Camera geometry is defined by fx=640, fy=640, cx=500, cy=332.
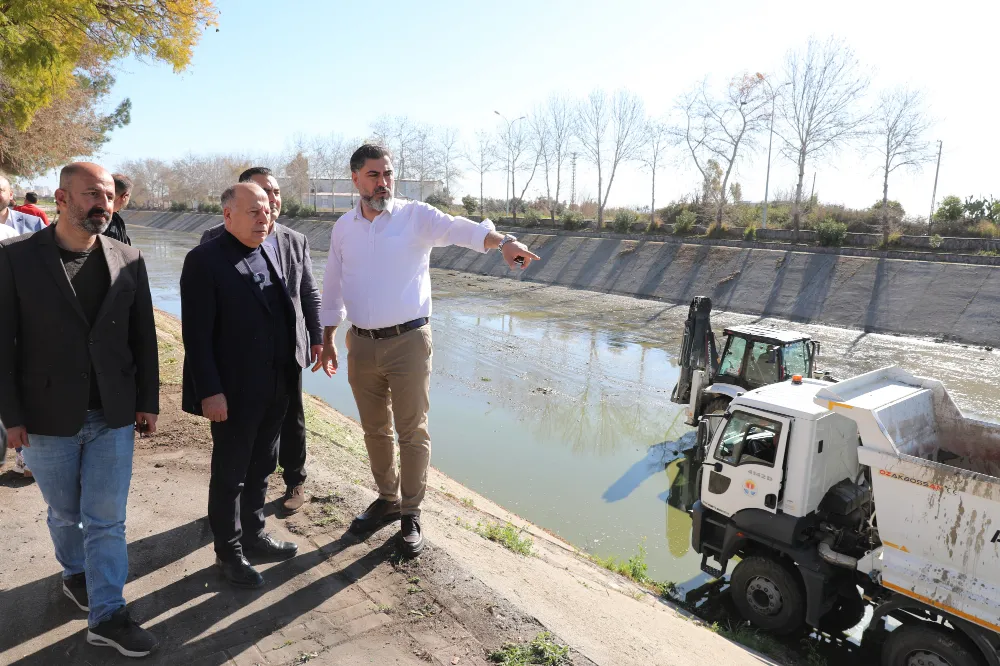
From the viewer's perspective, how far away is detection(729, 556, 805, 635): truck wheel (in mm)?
5520

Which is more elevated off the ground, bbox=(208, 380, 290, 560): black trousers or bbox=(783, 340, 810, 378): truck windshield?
bbox=(208, 380, 290, 560): black trousers

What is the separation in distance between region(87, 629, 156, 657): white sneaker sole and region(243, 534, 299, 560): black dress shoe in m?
0.85

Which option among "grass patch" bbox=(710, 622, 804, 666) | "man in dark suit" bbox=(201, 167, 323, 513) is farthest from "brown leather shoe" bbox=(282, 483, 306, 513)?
"grass patch" bbox=(710, 622, 804, 666)

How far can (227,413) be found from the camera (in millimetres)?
3342

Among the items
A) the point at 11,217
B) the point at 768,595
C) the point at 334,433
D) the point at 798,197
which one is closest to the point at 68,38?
the point at 11,217

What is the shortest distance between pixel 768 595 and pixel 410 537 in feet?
11.9

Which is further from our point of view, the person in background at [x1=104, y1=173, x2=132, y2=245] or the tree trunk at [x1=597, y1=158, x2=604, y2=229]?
the tree trunk at [x1=597, y1=158, x2=604, y2=229]

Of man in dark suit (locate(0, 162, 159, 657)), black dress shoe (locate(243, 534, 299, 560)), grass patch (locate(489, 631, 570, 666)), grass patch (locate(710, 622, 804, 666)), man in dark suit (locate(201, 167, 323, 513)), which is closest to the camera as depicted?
man in dark suit (locate(0, 162, 159, 657))

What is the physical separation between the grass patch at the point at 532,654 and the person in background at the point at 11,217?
4137 millimetres

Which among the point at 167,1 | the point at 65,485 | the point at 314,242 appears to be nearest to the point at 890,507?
the point at 65,485

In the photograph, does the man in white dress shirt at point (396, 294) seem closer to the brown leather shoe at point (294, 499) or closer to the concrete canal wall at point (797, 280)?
the brown leather shoe at point (294, 499)

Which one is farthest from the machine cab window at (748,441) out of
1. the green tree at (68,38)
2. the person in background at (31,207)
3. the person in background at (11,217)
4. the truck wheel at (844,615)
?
the green tree at (68,38)

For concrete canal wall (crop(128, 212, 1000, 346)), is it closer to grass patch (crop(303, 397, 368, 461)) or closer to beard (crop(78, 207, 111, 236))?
grass patch (crop(303, 397, 368, 461))

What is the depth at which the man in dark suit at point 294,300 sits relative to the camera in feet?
12.6
